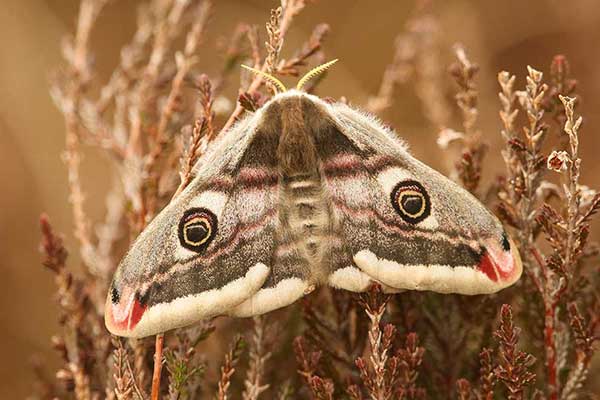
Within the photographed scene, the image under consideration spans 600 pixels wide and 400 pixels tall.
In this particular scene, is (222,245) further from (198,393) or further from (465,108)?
(465,108)

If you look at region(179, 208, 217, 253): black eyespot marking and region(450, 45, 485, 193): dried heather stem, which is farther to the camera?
region(450, 45, 485, 193): dried heather stem

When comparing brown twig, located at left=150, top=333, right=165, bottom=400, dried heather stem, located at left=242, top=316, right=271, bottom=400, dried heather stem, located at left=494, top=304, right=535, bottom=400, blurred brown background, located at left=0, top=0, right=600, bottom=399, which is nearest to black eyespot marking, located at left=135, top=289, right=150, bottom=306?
brown twig, located at left=150, top=333, right=165, bottom=400

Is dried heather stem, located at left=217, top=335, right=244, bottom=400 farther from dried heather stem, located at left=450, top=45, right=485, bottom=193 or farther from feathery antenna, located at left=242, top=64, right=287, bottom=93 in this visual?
dried heather stem, located at left=450, top=45, right=485, bottom=193

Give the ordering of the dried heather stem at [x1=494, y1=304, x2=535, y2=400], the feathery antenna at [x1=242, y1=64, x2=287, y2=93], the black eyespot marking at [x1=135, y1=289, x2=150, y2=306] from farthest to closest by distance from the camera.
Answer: the feathery antenna at [x1=242, y1=64, x2=287, y2=93], the black eyespot marking at [x1=135, y1=289, x2=150, y2=306], the dried heather stem at [x1=494, y1=304, x2=535, y2=400]

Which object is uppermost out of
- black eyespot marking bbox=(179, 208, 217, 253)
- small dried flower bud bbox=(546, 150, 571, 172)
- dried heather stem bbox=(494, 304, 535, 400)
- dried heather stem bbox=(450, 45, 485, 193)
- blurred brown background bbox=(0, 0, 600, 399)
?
blurred brown background bbox=(0, 0, 600, 399)

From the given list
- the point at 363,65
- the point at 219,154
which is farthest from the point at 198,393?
the point at 363,65

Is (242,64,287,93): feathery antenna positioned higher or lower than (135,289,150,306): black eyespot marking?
higher

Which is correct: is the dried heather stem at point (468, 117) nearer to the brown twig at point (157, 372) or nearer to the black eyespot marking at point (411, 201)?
the black eyespot marking at point (411, 201)

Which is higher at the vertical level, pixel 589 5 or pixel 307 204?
pixel 589 5

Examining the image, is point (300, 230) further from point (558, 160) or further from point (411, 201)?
point (558, 160)
